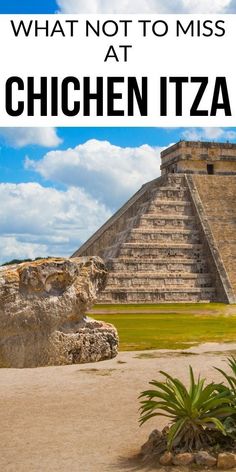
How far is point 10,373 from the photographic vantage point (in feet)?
33.0

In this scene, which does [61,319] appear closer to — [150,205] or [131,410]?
[131,410]

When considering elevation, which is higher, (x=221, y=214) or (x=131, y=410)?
(x=221, y=214)

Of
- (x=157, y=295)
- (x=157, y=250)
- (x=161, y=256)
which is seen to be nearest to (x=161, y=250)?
(x=157, y=250)

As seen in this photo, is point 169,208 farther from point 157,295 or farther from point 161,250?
point 157,295

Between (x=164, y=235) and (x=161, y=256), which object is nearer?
(x=161, y=256)

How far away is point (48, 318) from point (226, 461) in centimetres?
585

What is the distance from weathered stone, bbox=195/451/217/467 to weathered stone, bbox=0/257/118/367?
18.6ft

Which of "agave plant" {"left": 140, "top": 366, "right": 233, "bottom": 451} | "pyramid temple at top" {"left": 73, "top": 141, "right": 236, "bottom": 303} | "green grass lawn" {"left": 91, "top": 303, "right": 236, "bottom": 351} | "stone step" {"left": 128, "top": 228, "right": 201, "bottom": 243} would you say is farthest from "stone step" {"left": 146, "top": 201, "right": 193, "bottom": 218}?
"agave plant" {"left": 140, "top": 366, "right": 233, "bottom": 451}

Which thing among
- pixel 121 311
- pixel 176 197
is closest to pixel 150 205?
pixel 176 197

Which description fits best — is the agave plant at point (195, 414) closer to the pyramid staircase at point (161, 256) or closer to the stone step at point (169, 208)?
the pyramid staircase at point (161, 256)

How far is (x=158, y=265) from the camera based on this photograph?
30844 millimetres

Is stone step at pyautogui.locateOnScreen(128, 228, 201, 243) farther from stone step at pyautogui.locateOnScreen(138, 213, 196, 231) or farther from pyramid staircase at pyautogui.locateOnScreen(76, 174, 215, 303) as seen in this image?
stone step at pyautogui.locateOnScreen(138, 213, 196, 231)

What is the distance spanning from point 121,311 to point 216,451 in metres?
19.1

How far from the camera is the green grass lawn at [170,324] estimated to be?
14.4m
